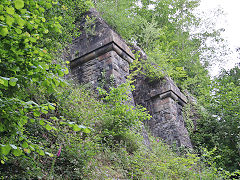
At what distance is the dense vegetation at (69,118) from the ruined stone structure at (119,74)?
16.8 inches

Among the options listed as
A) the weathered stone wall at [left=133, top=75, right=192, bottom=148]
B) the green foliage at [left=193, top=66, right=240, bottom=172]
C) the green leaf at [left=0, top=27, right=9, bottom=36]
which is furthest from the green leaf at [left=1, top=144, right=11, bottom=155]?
the green foliage at [left=193, top=66, right=240, bottom=172]

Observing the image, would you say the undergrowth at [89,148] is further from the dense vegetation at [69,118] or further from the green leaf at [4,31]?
the green leaf at [4,31]

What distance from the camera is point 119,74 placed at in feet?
20.3

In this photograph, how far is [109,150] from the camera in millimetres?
4199

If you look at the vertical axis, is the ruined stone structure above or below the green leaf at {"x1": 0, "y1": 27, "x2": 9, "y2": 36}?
above

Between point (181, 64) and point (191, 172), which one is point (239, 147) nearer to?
point (191, 172)

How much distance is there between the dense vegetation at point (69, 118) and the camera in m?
2.25

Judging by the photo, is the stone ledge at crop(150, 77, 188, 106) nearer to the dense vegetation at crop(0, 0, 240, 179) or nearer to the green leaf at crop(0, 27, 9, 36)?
the dense vegetation at crop(0, 0, 240, 179)

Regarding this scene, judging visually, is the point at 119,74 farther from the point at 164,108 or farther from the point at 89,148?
the point at 89,148

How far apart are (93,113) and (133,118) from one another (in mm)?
753

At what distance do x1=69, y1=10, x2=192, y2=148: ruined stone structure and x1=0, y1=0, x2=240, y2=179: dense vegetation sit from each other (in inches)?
16.8

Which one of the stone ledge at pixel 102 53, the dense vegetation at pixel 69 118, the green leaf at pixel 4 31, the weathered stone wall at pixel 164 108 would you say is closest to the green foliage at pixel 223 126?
the dense vegetation at pixel 69 118

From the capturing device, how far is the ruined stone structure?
634 centimetres

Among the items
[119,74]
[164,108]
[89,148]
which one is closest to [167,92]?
[164,108]
